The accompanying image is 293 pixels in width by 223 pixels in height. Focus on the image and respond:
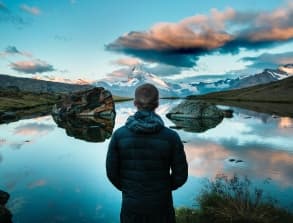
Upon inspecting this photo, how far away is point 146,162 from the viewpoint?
20.6ft

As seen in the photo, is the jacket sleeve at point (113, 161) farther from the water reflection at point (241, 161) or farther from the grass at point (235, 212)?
the water reflection at point (241, 161)

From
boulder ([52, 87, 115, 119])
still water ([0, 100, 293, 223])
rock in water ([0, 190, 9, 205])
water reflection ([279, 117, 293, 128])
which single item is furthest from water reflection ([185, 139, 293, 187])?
boulder ([52, 87, 115, 119])

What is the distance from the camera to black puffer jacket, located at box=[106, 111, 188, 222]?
6082 millimetres

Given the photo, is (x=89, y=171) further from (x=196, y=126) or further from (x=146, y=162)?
(x=196, y=126)

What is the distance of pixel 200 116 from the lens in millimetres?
62625

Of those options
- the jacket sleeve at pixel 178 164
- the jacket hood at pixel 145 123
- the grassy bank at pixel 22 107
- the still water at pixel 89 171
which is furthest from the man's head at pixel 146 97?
the grassy bank at pixel 22 107

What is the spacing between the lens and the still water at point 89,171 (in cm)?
1480

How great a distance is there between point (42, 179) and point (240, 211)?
503 inches

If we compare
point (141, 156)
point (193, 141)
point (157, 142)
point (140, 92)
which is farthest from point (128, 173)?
point (193, 141)

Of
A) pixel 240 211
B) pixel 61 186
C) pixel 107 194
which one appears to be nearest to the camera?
pixel 240 211

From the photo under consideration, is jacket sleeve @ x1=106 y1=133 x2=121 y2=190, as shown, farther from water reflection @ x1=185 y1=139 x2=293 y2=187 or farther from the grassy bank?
the grassy bank

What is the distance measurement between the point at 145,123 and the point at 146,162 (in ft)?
2.71

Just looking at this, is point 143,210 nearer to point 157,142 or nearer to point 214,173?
point 157,142

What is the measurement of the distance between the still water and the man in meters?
7.64
